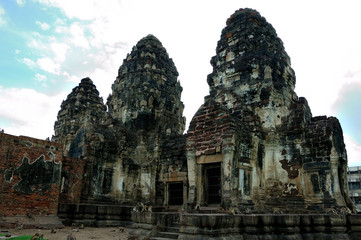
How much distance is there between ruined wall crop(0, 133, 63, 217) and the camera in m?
12.6

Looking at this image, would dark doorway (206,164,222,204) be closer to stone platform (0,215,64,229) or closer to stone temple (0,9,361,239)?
stone temple (0,9,361,239)

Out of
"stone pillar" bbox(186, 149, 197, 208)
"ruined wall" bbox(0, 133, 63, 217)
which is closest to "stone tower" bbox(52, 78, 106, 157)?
"ruined wall" bbox(0, 133, 63, 217)

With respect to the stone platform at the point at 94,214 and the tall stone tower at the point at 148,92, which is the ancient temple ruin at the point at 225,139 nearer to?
the tall stone tower at the point at 148,92

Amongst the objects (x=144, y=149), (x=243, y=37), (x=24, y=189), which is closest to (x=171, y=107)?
(x=144, y=149)

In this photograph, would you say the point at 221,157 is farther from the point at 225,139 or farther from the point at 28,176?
the point at 28,176

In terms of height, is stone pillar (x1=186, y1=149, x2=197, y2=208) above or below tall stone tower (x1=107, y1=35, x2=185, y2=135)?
below

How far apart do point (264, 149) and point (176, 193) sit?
5.68 metres

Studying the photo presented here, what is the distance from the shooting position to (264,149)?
14.3 m

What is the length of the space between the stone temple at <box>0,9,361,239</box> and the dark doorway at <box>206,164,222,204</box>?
0.15ft

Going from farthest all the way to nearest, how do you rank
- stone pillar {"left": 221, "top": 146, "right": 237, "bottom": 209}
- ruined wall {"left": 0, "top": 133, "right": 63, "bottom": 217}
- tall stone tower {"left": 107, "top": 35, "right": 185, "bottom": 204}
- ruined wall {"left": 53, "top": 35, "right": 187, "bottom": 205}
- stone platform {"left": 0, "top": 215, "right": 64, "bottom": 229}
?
tall stone tower {"left": 107, "top": 35, "right": 185, "bottom": 204}, ruined wall {"left": 53, "top": 35, "right": 187, "bottom": 205}, ruined wall {"left": 0, "top": 133, "right": 63, "bottom": 217}, stone platform {"left": 0, "top": 215, "right": 64, "bottom": 229}, stone pillar {"left": 221, "top": 146, "right": 237, "bottom": 209}

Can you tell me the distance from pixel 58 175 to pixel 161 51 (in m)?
11.9

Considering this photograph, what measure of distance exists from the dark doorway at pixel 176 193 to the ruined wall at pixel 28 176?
6.10 meters

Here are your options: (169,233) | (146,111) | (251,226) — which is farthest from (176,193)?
(251,226)

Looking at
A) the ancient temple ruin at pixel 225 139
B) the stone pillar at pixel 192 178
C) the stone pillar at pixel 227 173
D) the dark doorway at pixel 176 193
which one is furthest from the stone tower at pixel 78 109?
the stone pillar at pixel 227 173
